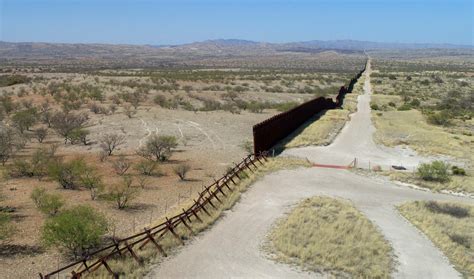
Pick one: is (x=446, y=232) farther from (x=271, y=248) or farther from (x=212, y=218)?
(x=212, y=218)

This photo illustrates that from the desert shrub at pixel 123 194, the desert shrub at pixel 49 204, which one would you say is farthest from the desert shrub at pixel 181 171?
the desert shrub at pixel 49 204

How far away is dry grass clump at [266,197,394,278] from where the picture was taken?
12180mm

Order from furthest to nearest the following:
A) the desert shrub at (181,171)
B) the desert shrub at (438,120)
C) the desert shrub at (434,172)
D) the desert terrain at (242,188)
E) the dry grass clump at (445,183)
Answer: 1. the desert shrub at (438,120)
2. the desert shrub at (181,171)
3. the desert shrub at (434,172)
4. the dry grass clump at (445,183)
5. the desert terrain at (242,188)

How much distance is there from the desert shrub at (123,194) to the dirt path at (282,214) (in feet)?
12.4

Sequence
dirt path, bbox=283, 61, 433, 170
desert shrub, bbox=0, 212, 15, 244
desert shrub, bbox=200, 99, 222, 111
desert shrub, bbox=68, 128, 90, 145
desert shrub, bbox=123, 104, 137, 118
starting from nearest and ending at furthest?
1. desert shrub, bbox=0, 212, 15, 244
2. dirt path, bbox=283, 61, 433, 170
3. desert shrub, bbox=68, 128, 90, 145
4. desert shrub, bbox=123, 104, 137, 118
5. desert shrub, bbox=200, 99, 222, 111

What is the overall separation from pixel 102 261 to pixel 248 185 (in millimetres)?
9079

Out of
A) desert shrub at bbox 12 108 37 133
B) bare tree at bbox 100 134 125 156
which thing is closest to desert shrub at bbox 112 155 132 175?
bare tree at bbox 100 134 125 156

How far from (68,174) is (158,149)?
5.78 meters

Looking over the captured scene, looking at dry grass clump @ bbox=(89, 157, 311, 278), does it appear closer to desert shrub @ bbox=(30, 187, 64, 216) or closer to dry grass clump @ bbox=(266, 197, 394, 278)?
dry grass clump @ bbox=(266, 197, 394, 278)

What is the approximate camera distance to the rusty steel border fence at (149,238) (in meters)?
11.1

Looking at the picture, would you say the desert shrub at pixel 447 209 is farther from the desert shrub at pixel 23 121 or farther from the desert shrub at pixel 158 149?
the desert shrub at pixel 23 121

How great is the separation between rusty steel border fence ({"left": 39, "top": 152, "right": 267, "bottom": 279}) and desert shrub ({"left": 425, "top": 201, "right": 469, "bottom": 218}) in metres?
7.23

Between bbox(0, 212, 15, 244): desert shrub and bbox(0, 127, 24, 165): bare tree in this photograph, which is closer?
bbox(0, 212, 15, 244): desert shrub

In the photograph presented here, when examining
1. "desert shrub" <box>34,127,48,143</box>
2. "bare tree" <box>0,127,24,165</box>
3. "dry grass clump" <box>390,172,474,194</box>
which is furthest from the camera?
"desert shrub" <box>34,127,48,143</box>
